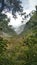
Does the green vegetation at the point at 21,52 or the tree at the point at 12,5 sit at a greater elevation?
the green vegetation at the point at 21,52

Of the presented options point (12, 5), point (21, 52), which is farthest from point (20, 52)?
point (12, 5)

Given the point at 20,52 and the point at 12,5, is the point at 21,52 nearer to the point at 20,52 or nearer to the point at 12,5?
the point at 20,52

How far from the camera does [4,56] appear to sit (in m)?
10.3

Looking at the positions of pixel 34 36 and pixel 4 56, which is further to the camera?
pixel 34 36

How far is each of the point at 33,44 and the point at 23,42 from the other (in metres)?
0.96

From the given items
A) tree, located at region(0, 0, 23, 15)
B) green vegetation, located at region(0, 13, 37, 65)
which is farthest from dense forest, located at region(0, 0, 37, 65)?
tree, located at region(0, 0, 23, 15)

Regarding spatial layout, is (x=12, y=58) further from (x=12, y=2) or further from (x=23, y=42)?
(x=12, y=2)

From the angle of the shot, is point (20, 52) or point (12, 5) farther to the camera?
point (12, 5)

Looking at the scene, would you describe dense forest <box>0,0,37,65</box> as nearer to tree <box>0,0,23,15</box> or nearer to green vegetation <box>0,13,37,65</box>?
green vegetation <box>0,13,37,65</box>

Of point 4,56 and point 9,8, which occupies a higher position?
point 4,56

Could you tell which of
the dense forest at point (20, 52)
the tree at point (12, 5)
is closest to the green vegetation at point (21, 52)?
the dense forest at point (20, 52)

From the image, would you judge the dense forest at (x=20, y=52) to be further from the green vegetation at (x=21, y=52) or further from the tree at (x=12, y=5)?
the tree at (x=12, y=5)

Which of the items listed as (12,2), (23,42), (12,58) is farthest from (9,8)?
(12,58)

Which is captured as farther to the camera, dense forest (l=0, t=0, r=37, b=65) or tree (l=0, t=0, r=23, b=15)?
tree (l=0, t=0, r=23, b=15)
